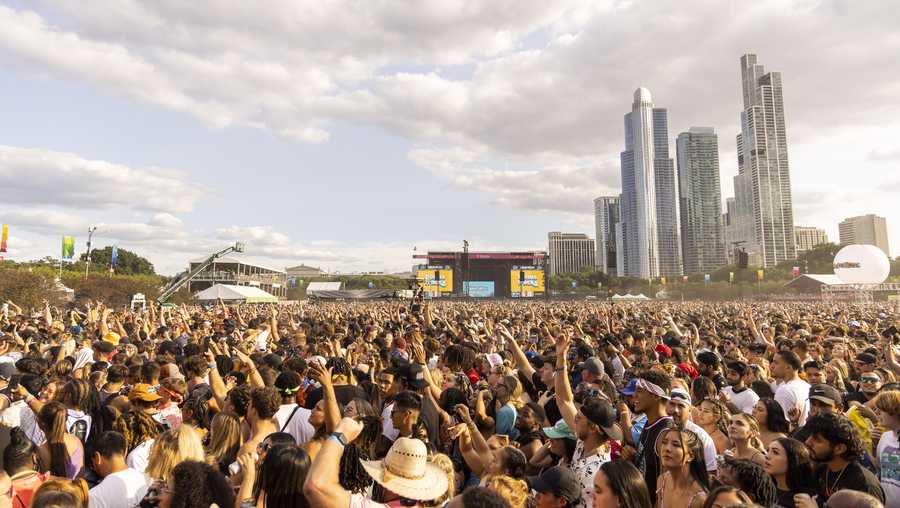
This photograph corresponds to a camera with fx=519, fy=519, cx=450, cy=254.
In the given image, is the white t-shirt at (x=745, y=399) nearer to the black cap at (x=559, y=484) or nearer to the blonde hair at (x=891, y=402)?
the blonde hair at (x=891, y=402)

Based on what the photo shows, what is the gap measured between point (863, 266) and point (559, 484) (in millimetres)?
56315

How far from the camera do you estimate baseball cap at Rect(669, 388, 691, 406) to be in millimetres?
4254

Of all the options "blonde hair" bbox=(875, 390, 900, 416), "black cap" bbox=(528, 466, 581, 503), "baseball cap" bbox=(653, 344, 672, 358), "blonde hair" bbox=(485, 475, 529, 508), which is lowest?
"blonde hair" bbox=(485, 475, 529, 508)

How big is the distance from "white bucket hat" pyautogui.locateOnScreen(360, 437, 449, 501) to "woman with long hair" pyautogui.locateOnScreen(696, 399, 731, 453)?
9.31ft

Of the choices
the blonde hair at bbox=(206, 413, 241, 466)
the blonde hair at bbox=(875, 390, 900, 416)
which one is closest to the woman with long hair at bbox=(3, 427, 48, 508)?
the blonde hair at bbox=(206, 413, 241, 466)

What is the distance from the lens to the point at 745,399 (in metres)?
5.91

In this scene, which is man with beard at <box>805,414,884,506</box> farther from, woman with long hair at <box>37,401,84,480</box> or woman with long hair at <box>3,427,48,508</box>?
woman with long hair at <box>37,401,84,480</box>

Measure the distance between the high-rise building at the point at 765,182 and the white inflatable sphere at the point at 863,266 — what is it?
99.6m

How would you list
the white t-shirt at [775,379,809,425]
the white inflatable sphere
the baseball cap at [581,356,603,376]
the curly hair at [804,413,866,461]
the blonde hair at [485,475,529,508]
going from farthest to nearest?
the white inflatable sphere, the baseball cap at [581,356,603,376], the white t-shirt at [775,379,809,425], the curly hair at [804,413,866,461], the blonde hair at [485,475,529,508]

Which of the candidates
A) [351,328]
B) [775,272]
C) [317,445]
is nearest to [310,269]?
[775,272]

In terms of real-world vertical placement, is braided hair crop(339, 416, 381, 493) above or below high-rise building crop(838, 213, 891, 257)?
below

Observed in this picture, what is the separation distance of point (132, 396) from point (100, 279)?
154 ft

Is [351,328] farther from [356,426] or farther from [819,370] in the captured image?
[356,426]

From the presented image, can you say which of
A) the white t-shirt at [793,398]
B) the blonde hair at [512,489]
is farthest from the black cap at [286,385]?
the white t-shirt at [793,398]
